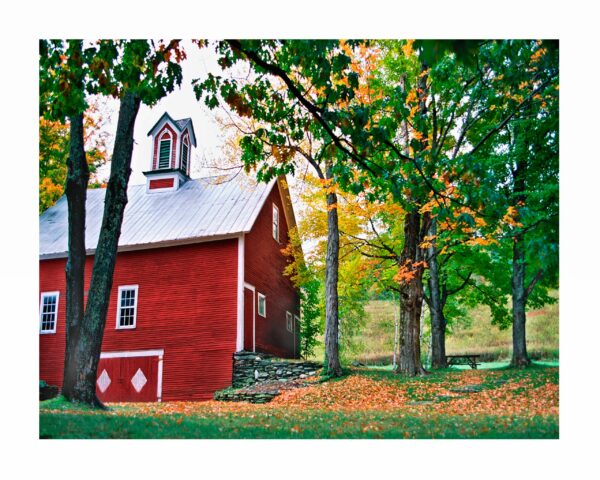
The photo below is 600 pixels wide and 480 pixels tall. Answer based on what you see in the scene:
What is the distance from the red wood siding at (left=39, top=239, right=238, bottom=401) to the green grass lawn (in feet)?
2.43

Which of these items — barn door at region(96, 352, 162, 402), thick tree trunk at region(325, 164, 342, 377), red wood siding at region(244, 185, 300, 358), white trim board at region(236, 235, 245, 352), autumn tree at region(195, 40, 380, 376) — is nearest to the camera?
autumn tree at region(195, 40, 380, 376)

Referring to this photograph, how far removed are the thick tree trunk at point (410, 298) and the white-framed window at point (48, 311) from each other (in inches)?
204

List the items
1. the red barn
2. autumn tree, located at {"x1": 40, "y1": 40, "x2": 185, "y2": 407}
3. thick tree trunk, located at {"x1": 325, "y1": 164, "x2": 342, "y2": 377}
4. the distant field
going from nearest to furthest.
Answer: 1. autumn tree, located at {"x1": 40, "y1": 40, "x2": 185, "y2": 407}
2. the distant field
3. the red barn
4. thick tree trunk, located at {"x1": 325, "y1": 164, "x2": 342, "y2": 377}

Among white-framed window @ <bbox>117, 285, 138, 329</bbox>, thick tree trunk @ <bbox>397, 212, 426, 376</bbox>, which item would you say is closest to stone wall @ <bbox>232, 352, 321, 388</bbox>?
thick tree trunk @ <bbox>397, 212, 426, 376</bbox>

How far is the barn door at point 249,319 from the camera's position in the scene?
9562mm

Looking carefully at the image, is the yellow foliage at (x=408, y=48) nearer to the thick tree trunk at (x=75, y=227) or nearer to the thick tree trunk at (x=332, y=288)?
the thick tree trunk at (x=332, y=288)

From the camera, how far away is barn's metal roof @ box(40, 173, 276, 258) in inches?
286

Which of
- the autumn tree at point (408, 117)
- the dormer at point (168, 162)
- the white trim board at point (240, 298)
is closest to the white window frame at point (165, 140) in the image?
the dormer at point (168, 162)

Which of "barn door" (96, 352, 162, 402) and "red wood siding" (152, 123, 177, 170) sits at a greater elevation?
"red wood siding" (152, 123, 177, 170)

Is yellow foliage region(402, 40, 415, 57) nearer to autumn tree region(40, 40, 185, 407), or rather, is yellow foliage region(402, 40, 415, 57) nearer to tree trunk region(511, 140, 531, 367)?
tree trunk region(511, 140, 531, 367)

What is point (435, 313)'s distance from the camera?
9992mm

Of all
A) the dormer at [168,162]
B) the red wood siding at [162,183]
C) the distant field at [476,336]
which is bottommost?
the distant field at [476,336]
